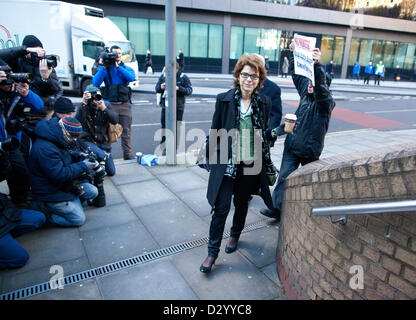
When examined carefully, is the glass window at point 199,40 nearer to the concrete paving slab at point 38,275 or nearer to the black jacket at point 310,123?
the black jacket at point 310,123

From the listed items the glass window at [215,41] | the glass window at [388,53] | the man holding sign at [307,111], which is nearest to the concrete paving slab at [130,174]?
the man holding sign at [307,111]

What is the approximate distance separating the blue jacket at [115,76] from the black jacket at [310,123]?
329 cm

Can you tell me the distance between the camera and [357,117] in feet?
41.8

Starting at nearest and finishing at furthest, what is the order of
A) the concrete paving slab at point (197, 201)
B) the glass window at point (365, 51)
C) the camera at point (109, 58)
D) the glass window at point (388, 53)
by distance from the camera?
the concrete paving slab at point (197, 201) → the camera at point (109, 58) → the glass window at point (365, 51) → the glass window at point (388, 53)

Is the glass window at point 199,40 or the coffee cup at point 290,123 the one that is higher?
the glass window at point 199,40

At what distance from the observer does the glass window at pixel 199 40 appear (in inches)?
1024

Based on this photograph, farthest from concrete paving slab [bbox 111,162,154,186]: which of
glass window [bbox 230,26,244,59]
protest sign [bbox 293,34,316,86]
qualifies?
glass window [bbox 230,26,244,59]

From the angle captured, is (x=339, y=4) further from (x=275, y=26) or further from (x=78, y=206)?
(x=78, y=206)

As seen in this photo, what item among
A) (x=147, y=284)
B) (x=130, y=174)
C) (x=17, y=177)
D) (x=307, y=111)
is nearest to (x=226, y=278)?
(x=147, y=284)

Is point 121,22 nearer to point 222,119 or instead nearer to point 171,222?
point 171,222

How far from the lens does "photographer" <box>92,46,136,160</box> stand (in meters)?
5.77

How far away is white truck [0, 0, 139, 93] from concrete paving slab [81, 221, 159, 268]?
36.3 ft

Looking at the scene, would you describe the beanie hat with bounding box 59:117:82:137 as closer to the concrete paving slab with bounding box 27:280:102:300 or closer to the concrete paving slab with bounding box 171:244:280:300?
the concrete paving slab with bounding box 27:280:102:300

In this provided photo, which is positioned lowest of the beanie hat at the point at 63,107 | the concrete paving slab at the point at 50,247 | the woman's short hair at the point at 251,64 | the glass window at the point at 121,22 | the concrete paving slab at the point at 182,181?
the concrete paving slab at the point at 50,247
